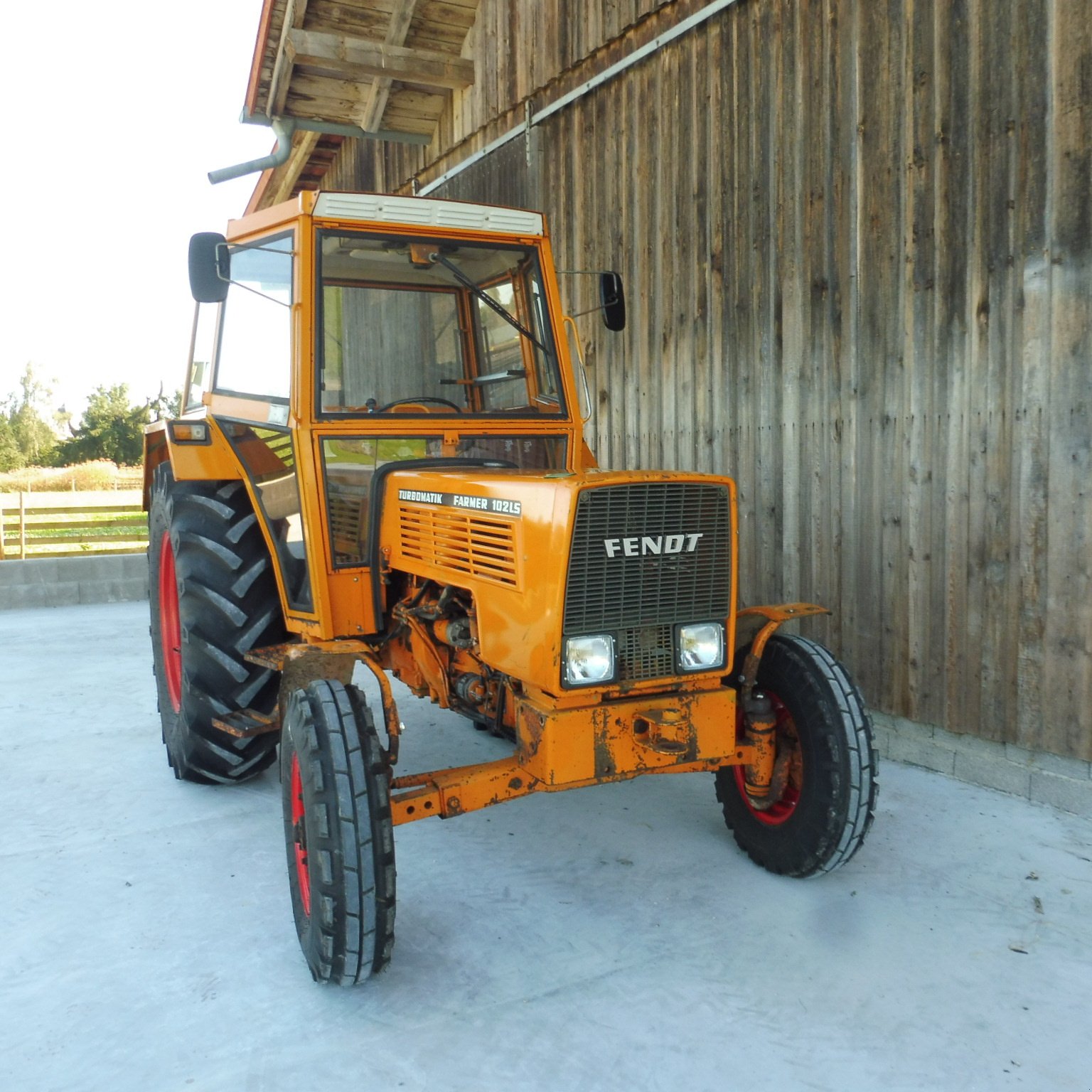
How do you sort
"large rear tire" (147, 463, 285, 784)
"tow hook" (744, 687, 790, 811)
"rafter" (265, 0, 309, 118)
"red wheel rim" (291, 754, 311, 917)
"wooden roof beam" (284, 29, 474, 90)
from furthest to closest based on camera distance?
"rafter" (265, 0, 309, 118), "wooden roof beam" (284, 29, 474, 90), "large rear tire" (147, 463, 285, 784), "tow hook" (744, 687, 790, 811), "red wheel rim" (291, 754, 311, 917)

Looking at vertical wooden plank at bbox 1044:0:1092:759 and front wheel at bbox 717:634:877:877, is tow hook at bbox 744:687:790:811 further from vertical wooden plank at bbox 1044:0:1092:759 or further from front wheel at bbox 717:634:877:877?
vertical wooden plank at bbox 1044:0:1092:759

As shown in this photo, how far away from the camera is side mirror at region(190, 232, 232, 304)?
142 inches

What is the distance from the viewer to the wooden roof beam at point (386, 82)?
7.60 m

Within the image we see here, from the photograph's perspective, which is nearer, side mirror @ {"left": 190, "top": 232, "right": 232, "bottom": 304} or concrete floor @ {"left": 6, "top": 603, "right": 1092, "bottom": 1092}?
concrete floor @ {"left": 6, "top": 603, "right": 1092, "bottom": 1092}

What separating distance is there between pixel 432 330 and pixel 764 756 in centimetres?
213

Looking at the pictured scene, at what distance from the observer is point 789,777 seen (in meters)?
3.33

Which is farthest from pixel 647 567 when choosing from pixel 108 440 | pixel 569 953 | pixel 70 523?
pixel 108 440

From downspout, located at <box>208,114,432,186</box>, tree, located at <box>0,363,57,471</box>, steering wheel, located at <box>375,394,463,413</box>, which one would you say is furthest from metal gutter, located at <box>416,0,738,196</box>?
tree, located at <box>0,363,57,471</box>

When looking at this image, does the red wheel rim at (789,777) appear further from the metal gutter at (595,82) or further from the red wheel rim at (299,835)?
the metal gutter at (595,82)

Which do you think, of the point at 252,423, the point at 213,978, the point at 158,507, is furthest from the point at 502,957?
the point at 158,507

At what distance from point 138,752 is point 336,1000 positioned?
2737 mm

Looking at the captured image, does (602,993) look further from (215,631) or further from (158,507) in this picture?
(158,507)

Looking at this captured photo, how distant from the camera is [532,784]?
9.50 ft

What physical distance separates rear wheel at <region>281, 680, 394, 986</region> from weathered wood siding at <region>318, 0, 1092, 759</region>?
Result: 268 cm
